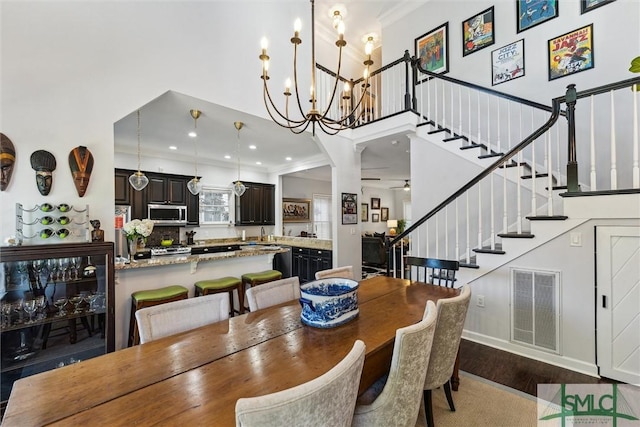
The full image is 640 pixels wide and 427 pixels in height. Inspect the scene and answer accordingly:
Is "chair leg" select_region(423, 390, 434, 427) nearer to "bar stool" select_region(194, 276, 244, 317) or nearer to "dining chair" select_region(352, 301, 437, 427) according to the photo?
"dining chair" select_region(352, 301, 437, 427)

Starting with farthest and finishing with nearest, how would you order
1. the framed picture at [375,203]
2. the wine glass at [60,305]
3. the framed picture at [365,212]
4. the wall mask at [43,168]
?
the framed picture at [375,203], the framed picture at [365,212], the wine glass at [60,305], the wall mask at [43,168]

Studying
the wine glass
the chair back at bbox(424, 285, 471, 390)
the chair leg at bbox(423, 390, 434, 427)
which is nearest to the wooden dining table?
the chair back at bbox(424, 285, 471, 390)

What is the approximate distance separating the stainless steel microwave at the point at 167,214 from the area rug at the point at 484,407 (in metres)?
4.97

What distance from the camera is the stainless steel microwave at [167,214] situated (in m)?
4.97

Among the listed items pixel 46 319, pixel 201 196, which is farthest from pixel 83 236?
pixel 201 196

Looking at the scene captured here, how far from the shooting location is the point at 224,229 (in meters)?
6.25

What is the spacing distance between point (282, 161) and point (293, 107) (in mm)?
2334

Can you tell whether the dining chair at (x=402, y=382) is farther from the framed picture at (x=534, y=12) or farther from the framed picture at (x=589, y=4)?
the framed picture at (x=534, y=12)

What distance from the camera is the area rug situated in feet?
6.04

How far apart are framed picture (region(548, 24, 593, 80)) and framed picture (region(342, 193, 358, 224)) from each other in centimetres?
327

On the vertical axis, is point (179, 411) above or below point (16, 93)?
below

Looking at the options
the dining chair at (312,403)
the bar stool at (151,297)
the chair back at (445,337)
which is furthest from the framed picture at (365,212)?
the dining chair at (312,403)

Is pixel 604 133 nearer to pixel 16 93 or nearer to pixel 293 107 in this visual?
pixel 293 107

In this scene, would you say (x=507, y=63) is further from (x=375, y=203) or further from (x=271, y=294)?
(x=375, y=203)
